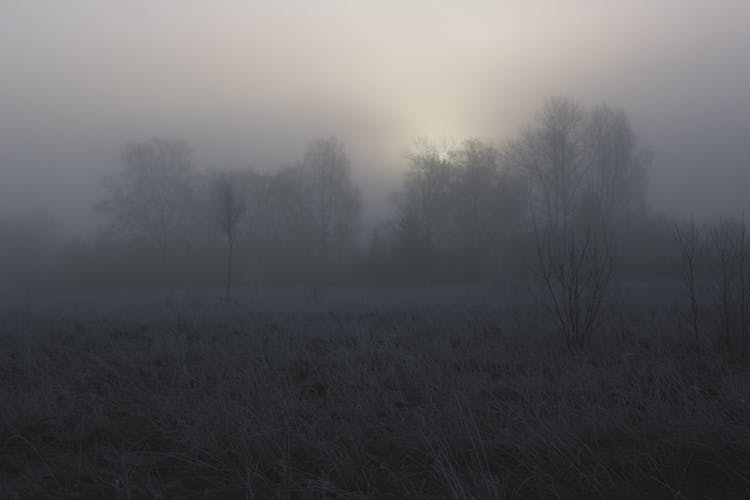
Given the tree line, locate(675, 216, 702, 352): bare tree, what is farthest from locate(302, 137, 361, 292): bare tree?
locate(675, 216, 702, 352): bare tree

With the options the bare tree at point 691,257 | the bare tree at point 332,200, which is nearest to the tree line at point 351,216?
the bare tree at point 332,200

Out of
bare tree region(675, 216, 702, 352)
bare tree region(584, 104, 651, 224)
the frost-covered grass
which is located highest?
bare tree region(584, 104, 651, 224)

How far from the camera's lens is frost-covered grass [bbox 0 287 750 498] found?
2.85 meters

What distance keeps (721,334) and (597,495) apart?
4.63 m

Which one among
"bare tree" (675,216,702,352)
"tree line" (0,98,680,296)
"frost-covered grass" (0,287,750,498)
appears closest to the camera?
"frost-covered grass" (0,287,750,498)

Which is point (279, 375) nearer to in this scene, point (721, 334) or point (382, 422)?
point (382, 422)

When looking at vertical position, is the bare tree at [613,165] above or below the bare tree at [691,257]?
above

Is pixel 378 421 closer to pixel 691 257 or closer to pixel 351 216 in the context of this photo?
pixel 691 257

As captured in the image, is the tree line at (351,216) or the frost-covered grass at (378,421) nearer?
the frost-covered grass at (378,421)

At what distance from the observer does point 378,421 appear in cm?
372

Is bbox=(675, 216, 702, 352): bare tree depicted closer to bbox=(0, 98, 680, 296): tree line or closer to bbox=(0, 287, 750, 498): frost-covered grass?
bbox=(0, 287, 750, 498): frost-covered grass

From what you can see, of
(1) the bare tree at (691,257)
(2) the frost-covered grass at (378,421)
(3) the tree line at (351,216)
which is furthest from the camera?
(3) the tree line at (351,216)

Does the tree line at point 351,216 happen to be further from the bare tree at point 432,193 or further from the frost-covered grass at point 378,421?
the frost-covered grass at point 378,421

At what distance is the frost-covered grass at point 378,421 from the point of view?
2.85 m
